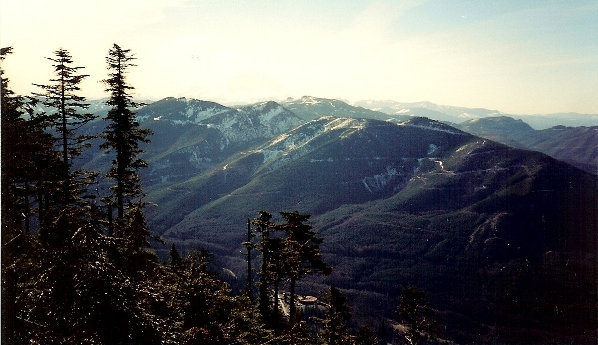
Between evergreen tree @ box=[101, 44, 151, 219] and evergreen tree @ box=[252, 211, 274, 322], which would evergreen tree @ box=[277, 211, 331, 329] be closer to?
evergreen tree @ box=[252, 211, 274, 322]

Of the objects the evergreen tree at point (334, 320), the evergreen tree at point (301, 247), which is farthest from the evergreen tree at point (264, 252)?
the evergreen tree at point (334, 320)

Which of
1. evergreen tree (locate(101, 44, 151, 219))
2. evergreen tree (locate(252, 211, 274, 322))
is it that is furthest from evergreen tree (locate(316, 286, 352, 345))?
evergreen tree (locate(101, 44, 151, 219))

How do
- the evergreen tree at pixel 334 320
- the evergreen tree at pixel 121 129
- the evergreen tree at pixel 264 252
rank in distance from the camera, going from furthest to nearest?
1. the evergreen tree at pixel 334 320
2. the evergreen tree at pixel 264 252
3. the evergreen tree at pixel 121 129

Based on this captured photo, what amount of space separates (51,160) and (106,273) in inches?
982

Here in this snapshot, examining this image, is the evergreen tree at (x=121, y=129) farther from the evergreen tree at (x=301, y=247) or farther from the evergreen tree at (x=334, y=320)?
the evergreen tree at (x=334, y=320)

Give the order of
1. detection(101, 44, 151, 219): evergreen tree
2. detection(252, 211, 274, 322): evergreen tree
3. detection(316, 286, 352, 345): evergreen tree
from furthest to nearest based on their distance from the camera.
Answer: detection(316, 286, 352, 345): evergreen tree → detection(252, 211, 274, 322): evergreen tree → detection(101, 44, 151, 219): evergreen tree

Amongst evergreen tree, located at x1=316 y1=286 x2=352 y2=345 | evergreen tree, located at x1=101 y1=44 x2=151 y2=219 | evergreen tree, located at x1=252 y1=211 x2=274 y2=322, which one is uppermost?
evergreen tree, located at x1=101 y1=44 x2=151 y2=219

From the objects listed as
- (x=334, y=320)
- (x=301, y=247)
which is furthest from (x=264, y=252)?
(x=334, y=320)

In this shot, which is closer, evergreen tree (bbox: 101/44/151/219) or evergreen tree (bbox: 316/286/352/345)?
evergreen tree (bbox: 101/44/151/219)

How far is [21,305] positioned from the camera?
27.8 ft

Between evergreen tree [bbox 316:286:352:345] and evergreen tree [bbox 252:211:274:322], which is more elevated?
evergreen tree [bbox 252:211:274:322]

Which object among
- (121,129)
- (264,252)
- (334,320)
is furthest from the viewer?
(334,320)

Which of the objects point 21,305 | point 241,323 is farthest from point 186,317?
point 21,305

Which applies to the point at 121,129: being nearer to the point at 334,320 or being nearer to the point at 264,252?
the point at 264,252
